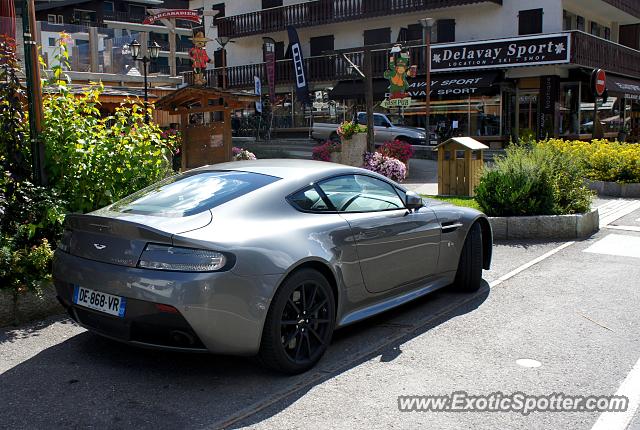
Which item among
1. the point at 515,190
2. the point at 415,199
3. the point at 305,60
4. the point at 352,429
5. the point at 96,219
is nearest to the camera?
the point at 352,429

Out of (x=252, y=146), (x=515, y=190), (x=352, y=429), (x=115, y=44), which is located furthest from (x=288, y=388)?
(x=252, y=146)

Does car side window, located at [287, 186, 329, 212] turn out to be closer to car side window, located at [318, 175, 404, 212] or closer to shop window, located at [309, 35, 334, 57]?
car side window, located at [318, 175, 404, 212]

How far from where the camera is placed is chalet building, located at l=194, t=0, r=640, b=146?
2672 centimetres

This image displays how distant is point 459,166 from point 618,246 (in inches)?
179

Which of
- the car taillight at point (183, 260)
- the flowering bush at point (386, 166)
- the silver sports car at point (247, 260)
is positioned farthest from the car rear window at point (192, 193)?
the flowering bush at point (386, 166)

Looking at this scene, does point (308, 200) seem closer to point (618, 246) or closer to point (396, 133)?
point (618, 246)

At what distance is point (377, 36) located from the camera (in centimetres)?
3209

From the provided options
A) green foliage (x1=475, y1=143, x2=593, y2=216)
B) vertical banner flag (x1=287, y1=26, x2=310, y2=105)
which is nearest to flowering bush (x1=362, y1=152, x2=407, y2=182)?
green foliage (x1=475, y1=143, x2=593, y2=216)

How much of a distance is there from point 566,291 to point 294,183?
3.45 meters

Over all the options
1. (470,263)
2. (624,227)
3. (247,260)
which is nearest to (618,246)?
(624,227)

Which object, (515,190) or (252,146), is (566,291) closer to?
(515,190)

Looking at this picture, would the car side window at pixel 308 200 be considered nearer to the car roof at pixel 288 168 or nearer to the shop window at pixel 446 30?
the car roof at pixel 288 168

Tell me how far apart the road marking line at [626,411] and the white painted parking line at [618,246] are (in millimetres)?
4490

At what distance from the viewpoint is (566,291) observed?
6.71 m
